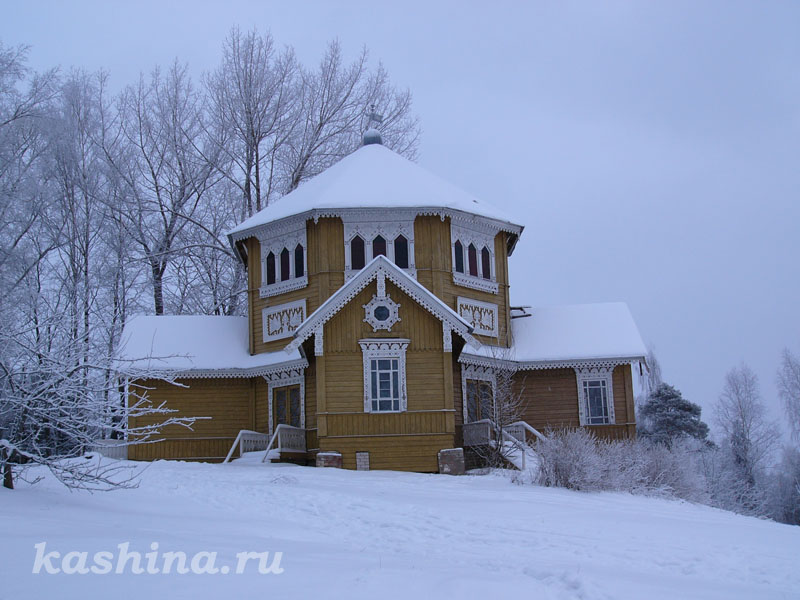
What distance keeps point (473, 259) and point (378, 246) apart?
3.18 m

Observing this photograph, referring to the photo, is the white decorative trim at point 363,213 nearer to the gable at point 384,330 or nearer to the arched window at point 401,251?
the arched window at point 401,251

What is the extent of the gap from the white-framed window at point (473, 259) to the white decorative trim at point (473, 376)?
2.59 m

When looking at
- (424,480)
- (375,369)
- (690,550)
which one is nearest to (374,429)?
(375,369)

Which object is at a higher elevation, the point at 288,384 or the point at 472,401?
the point at 288,384

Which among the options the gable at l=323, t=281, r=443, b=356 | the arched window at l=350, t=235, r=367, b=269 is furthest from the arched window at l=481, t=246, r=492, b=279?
the gable at l=323, t=281, r=443, b=356

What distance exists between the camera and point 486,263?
28.3 metres

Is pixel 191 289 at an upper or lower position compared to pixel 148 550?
upper

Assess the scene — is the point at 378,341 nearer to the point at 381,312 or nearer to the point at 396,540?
the point at 381,312

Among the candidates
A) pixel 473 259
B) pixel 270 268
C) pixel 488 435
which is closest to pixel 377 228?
pixel 473 259

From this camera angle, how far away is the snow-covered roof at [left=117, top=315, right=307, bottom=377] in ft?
86.1

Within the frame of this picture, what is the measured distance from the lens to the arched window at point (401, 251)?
26406 mm

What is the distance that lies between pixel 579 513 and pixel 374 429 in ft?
29.0

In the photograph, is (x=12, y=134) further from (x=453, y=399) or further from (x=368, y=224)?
(x=453, y=399)

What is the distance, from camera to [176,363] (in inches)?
1039
